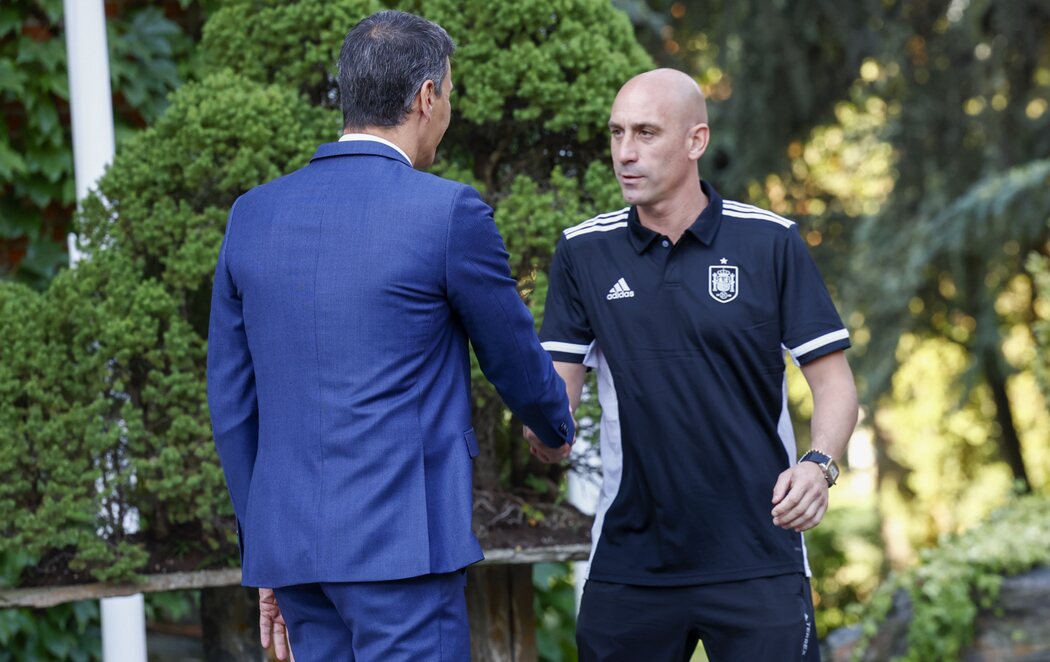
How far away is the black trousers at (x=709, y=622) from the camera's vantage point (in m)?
2.85

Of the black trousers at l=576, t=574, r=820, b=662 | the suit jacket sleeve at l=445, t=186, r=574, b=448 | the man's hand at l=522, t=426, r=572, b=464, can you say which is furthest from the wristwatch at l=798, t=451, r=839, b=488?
the suit jacket sleeve at l=445, t=186, r=574, b=448

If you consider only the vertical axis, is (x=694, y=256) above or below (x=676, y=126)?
below

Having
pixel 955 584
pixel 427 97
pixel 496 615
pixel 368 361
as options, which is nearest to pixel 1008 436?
pixel 955 584

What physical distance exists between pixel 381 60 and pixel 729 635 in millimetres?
1538

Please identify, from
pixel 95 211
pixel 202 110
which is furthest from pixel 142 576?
pixel 202 110

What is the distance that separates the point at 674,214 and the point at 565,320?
0.38 m

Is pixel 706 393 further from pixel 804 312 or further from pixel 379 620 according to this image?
pixel 379 620

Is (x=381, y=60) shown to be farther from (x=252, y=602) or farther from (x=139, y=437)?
(x=252, y=602)

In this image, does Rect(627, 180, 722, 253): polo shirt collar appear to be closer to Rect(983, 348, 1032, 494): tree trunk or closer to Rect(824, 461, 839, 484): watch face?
Rect(824, 461, 839, 484): watch face

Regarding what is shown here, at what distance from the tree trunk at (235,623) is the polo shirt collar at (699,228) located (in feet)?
6.30

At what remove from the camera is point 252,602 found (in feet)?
13.6

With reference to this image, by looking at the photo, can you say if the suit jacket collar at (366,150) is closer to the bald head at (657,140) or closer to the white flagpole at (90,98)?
the bald head at (657,140)

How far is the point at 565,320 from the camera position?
10.2 ft

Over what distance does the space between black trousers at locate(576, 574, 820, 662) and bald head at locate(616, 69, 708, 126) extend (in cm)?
115
